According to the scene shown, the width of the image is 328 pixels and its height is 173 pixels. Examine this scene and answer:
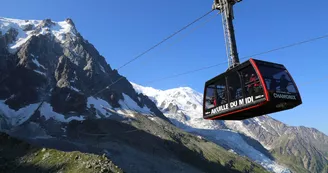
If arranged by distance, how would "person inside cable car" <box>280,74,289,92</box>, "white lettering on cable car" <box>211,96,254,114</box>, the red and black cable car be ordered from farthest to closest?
"white lettering on cable car" <box>211,96,254,114</box>, "person inside cable car" <box>280,74,289,92</box>, the red and black cable car

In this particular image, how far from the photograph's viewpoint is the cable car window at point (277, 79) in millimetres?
20625

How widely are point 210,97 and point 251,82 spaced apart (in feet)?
15.8

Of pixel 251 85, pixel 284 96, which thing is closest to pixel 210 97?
pixel 251 85

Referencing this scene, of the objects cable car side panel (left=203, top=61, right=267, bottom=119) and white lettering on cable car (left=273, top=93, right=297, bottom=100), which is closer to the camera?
white lettering on cable car (left=273, top=93, right=297, bottom=100)

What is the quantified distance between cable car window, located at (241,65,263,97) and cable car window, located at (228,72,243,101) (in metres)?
0.58

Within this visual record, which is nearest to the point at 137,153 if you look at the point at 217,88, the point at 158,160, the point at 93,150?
the point at 158,160

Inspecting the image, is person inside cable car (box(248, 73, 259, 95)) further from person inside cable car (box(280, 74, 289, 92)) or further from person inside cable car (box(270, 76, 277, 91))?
person inside cable car (box(280, 74, 289, 92))

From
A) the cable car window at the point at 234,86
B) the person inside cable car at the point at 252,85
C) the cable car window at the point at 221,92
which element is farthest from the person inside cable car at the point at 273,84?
the cable car window at the point at 221,92

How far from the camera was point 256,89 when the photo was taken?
814 inches

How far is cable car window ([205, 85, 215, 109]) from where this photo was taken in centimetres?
2499

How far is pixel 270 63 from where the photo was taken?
2191cm

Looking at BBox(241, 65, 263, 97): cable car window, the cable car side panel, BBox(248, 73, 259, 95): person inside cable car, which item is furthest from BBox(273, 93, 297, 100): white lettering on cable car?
BBox(248, 73, 259, 95): person inside cable car

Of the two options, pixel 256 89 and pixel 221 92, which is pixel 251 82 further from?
pixel 221 92

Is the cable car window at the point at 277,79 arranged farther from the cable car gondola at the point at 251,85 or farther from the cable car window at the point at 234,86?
the cable car window at the point at 234,86
